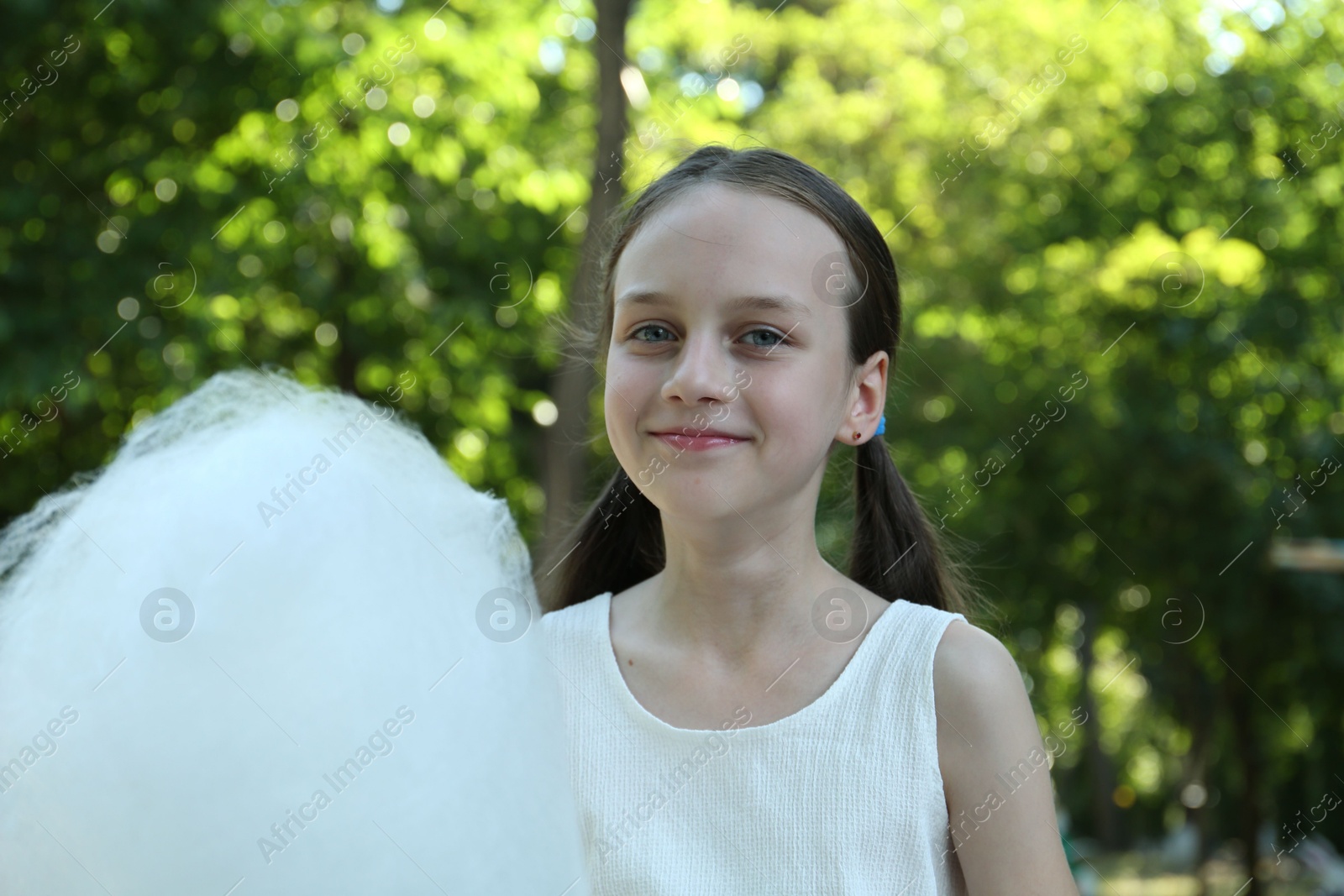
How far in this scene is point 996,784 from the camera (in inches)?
59.7

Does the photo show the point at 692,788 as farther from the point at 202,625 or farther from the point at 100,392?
the point at 100,392

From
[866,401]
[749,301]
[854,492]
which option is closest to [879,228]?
[854,492]

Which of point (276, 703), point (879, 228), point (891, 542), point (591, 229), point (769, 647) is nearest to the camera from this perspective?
point (276, 703)

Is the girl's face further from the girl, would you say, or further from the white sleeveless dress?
the white sleeveless dress

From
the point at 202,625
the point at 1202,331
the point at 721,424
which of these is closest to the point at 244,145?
the point at 721,424

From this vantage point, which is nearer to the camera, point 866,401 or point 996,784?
point 996,784

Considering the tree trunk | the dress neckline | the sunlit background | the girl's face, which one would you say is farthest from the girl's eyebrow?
the tree trunk

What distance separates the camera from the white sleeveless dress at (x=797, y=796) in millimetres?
1565

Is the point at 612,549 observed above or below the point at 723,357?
below

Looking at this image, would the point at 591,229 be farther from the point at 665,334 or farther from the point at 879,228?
the point at 665,334

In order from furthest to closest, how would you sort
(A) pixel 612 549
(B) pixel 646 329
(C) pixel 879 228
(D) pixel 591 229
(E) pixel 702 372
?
(C) pixel 879 228 → (D) pixel 591 229 → (A) pixel 612 549 → (B) pixel 646 329 → (E) pixel 702 372

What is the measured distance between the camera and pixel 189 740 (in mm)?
901

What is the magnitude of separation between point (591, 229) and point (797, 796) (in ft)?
9.63

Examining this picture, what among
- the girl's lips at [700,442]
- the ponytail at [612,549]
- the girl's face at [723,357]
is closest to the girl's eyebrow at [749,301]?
the girl's face at [723,357]
